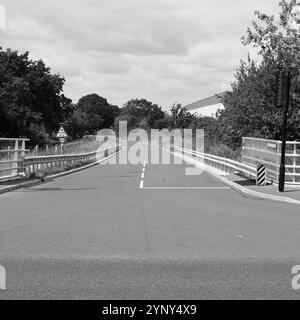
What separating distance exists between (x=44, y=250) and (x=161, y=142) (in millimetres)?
76989

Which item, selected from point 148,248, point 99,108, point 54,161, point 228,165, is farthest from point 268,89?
point 99,108

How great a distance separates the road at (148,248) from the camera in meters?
6.95

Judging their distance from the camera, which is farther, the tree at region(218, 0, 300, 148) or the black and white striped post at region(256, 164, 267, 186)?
the tree at region(218, 0, 300, 148)

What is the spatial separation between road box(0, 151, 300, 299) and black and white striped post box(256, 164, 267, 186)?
4.72 metres

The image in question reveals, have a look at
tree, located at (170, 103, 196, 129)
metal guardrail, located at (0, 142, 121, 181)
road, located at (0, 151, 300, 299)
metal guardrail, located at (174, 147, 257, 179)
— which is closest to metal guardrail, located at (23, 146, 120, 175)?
metal guardrail, located at (0, 142, 121, 181)

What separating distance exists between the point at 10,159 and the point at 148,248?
625 inches

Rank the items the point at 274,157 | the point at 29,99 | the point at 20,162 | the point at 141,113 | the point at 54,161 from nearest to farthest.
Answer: the point at 274,157
the point at 20,162
the point at 54,161
the point at 29,99
the point at 141,113

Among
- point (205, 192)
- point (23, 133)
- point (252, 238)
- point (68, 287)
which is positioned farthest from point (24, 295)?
point (23, 133)

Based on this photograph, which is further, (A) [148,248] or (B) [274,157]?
(B) [274,157]

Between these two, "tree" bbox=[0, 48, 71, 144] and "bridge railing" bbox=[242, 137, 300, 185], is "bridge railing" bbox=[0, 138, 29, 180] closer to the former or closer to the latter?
"bridge railing" bbox=[242, 137, 300, 185]

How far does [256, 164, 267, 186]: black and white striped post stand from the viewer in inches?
850

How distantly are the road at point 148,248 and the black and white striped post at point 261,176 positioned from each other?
4.72m

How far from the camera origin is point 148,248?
9.39 meters

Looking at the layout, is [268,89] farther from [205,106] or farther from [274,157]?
[205,106]
